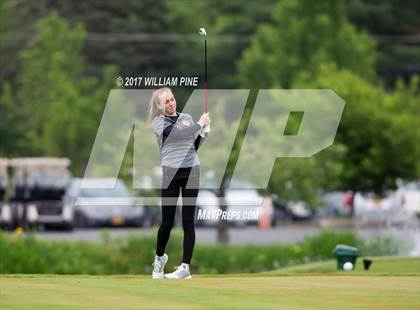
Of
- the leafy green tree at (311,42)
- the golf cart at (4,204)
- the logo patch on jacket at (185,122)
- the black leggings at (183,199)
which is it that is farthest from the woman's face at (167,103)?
the leafy green tree at (311,42)

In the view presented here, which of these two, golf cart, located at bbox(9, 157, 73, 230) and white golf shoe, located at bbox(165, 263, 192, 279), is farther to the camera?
golf cart, located at bbox(9, 157, 73, 230)

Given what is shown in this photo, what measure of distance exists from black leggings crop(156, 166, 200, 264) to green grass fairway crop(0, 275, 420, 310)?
1.70 feet

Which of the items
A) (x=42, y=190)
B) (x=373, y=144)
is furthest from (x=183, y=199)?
(x=42, y=190)

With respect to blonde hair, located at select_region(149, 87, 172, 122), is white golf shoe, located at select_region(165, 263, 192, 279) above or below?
below

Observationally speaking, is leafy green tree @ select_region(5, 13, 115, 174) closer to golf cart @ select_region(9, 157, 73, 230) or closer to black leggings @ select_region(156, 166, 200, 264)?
golf cart @ select_region(9, 157, 73, 230)

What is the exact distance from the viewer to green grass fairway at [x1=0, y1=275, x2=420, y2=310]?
Result: 11.8m

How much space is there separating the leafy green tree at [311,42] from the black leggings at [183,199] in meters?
37.7

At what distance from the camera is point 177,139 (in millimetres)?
14633

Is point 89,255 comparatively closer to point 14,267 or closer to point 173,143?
point 14,267

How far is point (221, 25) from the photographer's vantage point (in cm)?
7144

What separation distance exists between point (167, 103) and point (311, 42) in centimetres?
4008

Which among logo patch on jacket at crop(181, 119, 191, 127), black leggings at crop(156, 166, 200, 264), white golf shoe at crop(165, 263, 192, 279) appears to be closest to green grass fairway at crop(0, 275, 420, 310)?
white golf shoe at crop(165, 263, 192, 279)

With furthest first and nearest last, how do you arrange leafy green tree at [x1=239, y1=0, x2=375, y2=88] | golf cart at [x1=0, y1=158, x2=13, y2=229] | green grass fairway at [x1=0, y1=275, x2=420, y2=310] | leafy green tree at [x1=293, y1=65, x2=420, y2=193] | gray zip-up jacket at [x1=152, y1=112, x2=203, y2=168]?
1. leafy green tree at [x1=239, y1=0, x2=375, y2=88]
2. golf cart at [x1=0, y1=158, x2=13, y2=229]
3. leafy green tree at [x1=293, y1=65, x2=420, y2=193]
4. gray zip-up jacket at [x1=152, y1=112, x2=203, y2=168]
5. green grass fairway at [x1=0, y1=275, x2=420, y2=310]

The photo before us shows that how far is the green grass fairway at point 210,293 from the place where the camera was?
38.7 ft
